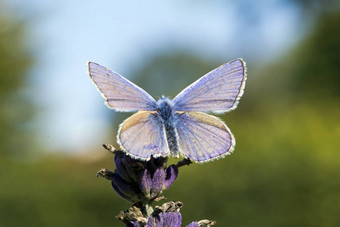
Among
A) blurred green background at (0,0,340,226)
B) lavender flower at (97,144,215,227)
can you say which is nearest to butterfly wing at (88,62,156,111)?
lavender flower at (97,144,215,227)

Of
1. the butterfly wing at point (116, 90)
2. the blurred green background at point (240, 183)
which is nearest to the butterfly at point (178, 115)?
the butterfly wing at point (116, 90)

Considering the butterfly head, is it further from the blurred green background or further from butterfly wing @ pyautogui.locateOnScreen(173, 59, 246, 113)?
the blurred green background

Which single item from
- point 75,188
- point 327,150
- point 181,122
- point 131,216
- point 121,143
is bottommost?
point 131,216

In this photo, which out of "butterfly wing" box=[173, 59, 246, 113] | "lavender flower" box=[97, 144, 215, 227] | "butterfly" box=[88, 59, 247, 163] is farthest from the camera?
"butterfly wing" box=[173, 59, 246, 113]

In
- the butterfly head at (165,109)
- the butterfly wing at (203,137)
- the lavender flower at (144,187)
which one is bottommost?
the lavender flower at (144,187)

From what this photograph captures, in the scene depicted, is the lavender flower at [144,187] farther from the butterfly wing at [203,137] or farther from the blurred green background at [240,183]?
the blurred green background at [240,183]

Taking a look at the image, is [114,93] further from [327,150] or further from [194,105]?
[327,150]

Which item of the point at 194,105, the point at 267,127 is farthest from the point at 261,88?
the point at 194,105
